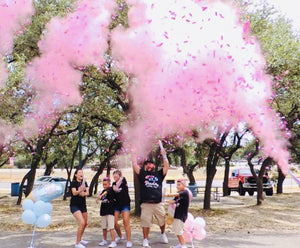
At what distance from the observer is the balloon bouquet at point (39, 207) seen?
7.14 m

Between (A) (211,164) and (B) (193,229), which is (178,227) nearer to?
(B) (193,229)

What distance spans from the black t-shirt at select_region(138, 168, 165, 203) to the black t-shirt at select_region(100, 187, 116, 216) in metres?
0.66

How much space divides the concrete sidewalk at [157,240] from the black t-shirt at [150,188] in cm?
96

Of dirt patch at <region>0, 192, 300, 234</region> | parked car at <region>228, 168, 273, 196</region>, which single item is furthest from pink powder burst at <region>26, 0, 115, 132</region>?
parked car at <region>228, 168, 273, 196</region>

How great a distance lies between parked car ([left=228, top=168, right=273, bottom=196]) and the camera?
2314 centimetres

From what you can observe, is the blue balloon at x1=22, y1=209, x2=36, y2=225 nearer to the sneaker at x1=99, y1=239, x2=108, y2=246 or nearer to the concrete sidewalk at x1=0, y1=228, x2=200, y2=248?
the concrete sidewalk at x1=0, y1=228, x2=200, y2=248

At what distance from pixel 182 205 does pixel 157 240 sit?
59.0 inches

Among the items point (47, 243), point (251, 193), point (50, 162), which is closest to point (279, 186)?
point (251, 193)

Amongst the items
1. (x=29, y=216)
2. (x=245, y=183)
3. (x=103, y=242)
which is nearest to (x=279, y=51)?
(x=103, y=242)

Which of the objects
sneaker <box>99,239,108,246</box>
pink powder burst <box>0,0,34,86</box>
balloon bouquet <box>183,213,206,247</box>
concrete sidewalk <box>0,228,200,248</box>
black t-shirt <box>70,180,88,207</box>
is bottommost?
concrete sidewalk <box>0,228,200,248</box>

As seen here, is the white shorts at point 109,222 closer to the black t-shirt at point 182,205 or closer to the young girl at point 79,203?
the young girl at point 79,203

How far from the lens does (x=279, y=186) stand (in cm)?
2386

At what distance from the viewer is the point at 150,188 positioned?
723 centimetres

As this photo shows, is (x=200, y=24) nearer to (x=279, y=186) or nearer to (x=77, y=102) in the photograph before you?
(x=77, y=102)
